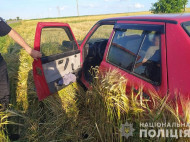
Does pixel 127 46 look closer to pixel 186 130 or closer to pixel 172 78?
pixel 172 78

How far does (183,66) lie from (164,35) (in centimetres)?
38

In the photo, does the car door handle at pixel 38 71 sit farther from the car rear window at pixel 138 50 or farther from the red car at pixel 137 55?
the car rear window at pixel 138 50

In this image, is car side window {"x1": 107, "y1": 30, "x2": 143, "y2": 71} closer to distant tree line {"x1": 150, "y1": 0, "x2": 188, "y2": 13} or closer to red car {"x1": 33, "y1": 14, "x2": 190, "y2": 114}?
red car {"x1": 33, "y1": 14, "x2": 190, "y2": 114}

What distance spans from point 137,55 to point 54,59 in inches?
50.9

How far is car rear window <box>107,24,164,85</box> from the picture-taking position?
1.45 meters

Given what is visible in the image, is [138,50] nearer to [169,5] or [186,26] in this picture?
[186,26]

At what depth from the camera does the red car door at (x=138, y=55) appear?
1.37 m

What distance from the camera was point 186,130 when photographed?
98 cm

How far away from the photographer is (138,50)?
168 cm
